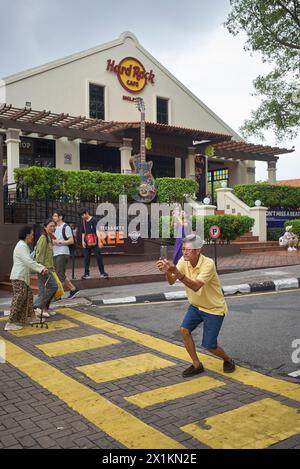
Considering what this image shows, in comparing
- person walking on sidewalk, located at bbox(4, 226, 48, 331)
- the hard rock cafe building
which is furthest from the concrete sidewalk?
the hard rock cafe building

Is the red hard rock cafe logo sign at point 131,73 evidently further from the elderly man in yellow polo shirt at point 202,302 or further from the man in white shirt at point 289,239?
the elderly man in yellow polo shirt at point 202,302

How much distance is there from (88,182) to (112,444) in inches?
530

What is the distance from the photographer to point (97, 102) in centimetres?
2400

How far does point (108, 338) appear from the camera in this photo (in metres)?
6.66

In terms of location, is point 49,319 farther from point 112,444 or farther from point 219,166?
point 219,166

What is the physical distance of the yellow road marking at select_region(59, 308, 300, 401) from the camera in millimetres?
4602

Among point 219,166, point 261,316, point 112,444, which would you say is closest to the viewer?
point 112,444

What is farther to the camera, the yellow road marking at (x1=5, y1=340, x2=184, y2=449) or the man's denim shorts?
the man's denim shorts

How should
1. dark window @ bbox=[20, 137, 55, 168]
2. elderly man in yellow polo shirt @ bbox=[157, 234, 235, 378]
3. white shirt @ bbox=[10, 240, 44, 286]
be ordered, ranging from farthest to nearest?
dark window @ bbox=[20, 137, 55, 168], white shirt @ bbox=[10, 240, 44, 286], elderly man in yellow polo shirt @ bbox=[157, 234, 235, 378]

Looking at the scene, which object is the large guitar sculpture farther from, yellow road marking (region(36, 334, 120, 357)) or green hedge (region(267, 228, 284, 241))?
yellow road marking (region(36, 334, 120, 357))

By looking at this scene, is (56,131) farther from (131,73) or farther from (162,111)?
(162,111)

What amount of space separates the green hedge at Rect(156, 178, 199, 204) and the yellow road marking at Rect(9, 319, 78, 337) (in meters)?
11.7

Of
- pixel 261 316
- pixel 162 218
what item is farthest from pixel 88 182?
pixel 261 316

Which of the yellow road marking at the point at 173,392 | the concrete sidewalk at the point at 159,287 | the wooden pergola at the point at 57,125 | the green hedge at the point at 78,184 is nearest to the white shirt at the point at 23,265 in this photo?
the concrete sidewalk at the point at 159,287
